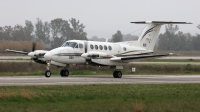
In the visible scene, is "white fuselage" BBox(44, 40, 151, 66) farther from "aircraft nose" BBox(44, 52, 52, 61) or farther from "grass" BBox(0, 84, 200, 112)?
"grass" BBox(0, 84, 200, 112)

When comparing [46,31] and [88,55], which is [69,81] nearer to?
[88,55]

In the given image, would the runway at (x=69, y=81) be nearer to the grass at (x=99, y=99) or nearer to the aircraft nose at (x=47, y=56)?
the aircraft nose at (x=47, y=56)

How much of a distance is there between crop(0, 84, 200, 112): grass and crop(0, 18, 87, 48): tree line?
285ft

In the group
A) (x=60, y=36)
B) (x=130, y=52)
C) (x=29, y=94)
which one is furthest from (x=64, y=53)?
(x=60, y=36)

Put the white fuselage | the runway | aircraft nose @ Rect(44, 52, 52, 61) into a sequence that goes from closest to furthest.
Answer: the runway
aircraft nose @ Rect(44, 52, 52, 61)
the white fuselage

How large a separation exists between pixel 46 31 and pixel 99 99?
109m

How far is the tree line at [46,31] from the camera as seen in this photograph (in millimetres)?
117938

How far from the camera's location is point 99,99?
24141 millimetres

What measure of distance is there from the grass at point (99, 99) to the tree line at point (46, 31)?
86.7 metres

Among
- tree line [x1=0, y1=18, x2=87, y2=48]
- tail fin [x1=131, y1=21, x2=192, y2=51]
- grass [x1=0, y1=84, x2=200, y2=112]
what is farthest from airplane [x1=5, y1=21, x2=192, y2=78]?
tree line [x1=0, y1=18, x2=87, y2=48]

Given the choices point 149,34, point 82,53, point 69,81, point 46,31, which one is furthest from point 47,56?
point 46,31

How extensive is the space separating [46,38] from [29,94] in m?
105

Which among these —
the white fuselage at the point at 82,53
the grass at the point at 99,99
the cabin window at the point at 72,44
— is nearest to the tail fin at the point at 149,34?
the white fuselage at the point at 82,53

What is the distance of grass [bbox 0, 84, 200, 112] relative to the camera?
2133 centimetres
